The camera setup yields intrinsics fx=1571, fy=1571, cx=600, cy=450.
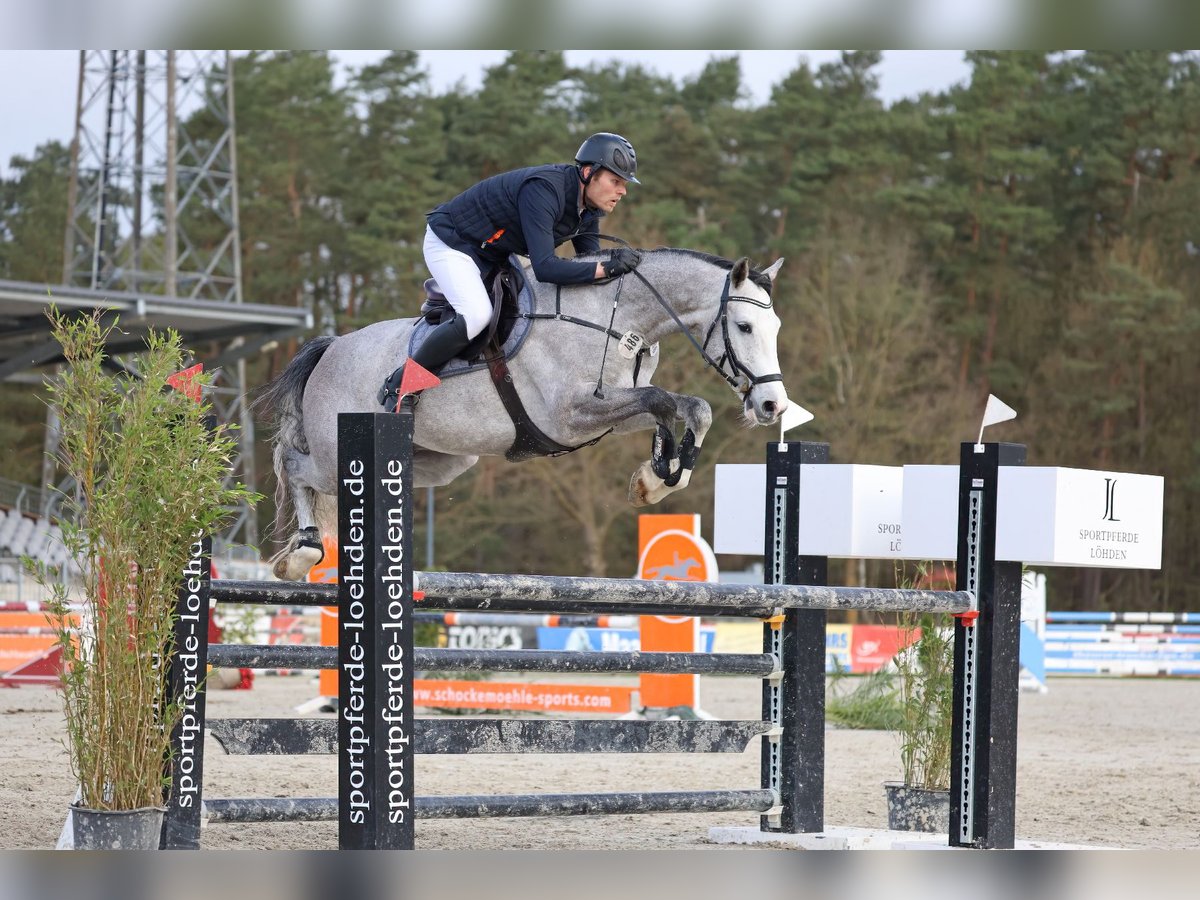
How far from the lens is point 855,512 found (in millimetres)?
4477

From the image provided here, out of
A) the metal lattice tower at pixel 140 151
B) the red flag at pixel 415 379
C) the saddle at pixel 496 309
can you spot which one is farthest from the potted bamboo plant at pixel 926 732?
the metal lattice tower at pixel 140 151

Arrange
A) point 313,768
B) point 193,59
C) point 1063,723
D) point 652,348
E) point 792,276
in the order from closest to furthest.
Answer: point 652,348 → point 313,768 → point 1063,723 → point 193,59 → point 792,276

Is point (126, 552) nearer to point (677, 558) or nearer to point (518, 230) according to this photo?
point (518, 230)

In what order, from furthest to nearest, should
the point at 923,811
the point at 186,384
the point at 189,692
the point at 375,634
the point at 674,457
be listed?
the point at 923,811 < the point at 674,457 < the point at 189,692 < the point at 186,384 < the point at 375,634

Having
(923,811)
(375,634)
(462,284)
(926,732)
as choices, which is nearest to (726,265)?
(462,284)

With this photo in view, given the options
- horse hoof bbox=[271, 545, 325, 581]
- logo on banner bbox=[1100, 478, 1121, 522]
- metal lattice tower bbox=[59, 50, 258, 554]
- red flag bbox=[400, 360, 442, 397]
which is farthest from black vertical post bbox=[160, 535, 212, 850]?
metal lattice tower bbox=[59, 50, 258, 554]

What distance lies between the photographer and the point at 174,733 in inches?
149

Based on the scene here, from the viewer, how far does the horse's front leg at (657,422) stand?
3.83m

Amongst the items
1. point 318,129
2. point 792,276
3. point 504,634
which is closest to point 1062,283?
point 792,276

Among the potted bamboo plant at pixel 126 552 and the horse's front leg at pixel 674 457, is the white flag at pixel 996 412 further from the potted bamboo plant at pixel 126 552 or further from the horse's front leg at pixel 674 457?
the potted bamboo plant at pixel 126 552

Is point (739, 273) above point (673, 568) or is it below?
above

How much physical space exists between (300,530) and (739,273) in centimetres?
143
